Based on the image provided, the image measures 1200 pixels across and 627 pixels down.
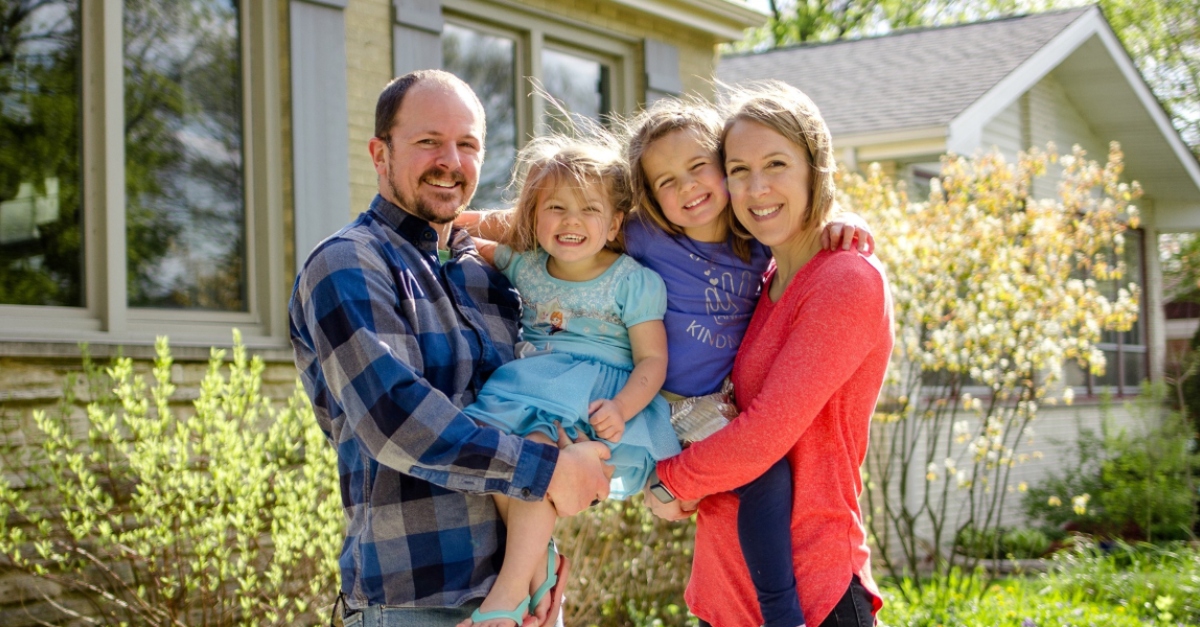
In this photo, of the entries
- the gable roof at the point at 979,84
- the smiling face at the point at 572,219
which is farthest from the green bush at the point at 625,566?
the gable roof at the point at 979,84

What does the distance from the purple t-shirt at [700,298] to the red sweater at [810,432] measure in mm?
114

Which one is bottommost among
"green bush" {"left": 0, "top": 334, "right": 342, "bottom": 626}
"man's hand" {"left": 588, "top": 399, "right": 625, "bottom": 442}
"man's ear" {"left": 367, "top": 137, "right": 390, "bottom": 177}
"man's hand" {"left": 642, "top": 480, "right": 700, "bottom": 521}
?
"green bush" {"left": 0, "top": 334, "right": 342, "bottom": 626}

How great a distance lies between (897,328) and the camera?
7.17 meters

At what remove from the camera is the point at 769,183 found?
7.77 ft

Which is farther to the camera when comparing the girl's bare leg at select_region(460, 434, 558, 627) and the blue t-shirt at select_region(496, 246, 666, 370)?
the blue t-shirt at select_region(496, 246, 666, 370)

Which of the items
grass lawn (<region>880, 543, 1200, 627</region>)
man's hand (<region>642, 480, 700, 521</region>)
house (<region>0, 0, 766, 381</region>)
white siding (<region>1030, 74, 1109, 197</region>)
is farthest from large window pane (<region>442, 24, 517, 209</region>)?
white siding (<region>1030, 74, 1109, 197</region>)

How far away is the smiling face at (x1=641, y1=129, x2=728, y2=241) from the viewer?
2.53 meters

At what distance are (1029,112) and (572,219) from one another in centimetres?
1162

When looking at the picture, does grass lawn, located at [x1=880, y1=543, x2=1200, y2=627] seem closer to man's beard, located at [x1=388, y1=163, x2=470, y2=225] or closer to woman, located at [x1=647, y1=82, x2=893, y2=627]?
woman, located at [x1=647, y1=82, x2=893, y2=627]

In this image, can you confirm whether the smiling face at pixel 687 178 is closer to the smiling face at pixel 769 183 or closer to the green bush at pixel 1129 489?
the smiling face at pixel 769 183

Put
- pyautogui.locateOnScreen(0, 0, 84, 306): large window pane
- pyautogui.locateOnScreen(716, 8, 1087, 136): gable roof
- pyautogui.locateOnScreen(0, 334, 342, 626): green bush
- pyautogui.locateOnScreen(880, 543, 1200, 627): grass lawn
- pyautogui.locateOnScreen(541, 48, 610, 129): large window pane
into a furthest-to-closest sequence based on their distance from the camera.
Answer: pyautogui.locateOnScreen(716, 8, 1087, 136): gable roof
pyautogui.locateOnScreen(541, 48, 610, 129): large window pane
pyautogui.locateOnScreen(880, 543, 1200, 627): grass lawn
pyautogui.locateOnScreen(0, 0, 84, 306): large window pane
pyautogui.locateOnScreen(0, 334, 342, 626): green bush

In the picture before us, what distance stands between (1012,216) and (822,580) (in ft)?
18.8

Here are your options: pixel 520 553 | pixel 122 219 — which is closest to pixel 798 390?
pixel 520 553

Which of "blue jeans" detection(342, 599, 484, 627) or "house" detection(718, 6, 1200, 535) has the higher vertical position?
"house" detection(718, 6, 1200, 535)
